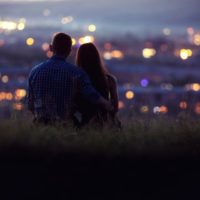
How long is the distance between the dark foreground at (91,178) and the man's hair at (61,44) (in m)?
1.81

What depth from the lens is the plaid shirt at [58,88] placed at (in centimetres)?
688

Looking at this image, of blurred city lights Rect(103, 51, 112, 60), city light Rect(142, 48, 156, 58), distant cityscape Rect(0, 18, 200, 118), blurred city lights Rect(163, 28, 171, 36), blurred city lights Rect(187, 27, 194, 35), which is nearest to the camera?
distant cityscape Rect(0, 18, 200, 118)

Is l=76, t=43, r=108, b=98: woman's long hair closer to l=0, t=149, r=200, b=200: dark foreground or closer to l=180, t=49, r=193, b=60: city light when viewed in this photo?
l=0, t=149, r=200, b=200: dark foreground

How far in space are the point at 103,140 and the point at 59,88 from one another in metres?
1.31

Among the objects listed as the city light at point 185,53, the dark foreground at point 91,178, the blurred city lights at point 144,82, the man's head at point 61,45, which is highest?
the man's head at point 61,45

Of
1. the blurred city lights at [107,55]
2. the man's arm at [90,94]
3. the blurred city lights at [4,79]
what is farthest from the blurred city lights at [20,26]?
the man's arm at [90,94]

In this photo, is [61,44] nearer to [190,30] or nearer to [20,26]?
[20,26]

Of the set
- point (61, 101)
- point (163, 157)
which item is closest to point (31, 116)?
point (61, 101)

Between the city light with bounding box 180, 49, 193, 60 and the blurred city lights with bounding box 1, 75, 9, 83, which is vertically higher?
the blurred city lights with bounding box 1, 75, 9, 83

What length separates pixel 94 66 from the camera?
282 inches

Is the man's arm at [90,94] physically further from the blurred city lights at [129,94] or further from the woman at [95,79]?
the blurred city lights at [129,94]

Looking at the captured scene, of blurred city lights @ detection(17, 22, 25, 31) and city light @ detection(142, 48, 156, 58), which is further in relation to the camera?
city light @ detection(142, 48, 156, 58)

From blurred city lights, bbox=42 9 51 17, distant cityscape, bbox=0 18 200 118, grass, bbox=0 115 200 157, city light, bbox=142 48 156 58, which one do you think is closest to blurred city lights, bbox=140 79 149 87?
distant cityscape, bbox=0 18 200 118

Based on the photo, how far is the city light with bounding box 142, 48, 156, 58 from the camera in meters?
60.7
